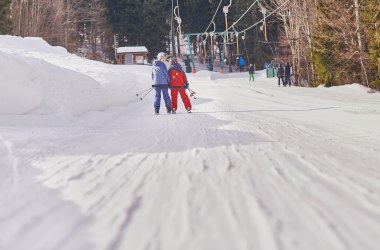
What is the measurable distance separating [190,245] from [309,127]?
4.67 m

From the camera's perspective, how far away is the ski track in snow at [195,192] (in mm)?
2033

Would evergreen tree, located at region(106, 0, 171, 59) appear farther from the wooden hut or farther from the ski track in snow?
the ski track in snow

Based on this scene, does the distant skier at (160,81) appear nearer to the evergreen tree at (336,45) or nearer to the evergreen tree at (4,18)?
the evergreen tree at (336,45)

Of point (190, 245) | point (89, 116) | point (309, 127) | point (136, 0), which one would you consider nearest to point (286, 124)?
point (309, 127)

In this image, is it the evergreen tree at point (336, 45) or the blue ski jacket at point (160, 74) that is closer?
the blue ski jacket at point (160, 74)

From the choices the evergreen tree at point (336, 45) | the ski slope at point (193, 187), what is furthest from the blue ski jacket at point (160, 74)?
the evergreen tree at point (336, 45)

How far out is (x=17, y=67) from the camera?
7.74 m

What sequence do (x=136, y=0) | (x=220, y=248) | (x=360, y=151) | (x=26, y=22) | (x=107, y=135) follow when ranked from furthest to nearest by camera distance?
1. (x=136, y=0)
2. (x=26, y=22)
3. (x=107, y=135)
4. (x=360, y=151)
5. (x=220, y=248)

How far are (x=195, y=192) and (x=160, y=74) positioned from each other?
7.39 m

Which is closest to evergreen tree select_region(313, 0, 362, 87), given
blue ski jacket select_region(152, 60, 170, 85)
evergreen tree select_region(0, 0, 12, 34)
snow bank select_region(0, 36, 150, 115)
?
blue ski jacket select_region(152, 60, 170, 85)

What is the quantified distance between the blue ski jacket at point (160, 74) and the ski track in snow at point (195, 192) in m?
4.67

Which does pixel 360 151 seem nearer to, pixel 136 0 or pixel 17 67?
pixel 17 67

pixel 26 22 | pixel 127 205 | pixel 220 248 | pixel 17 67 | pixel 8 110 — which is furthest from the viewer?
pixel 26 22

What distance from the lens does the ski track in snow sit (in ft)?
6.67
